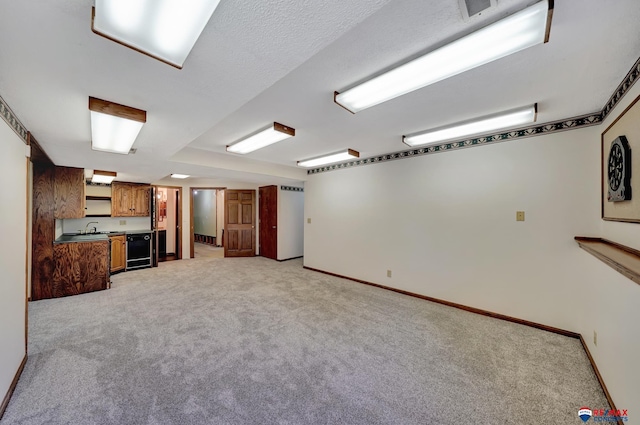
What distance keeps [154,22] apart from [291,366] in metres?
2.43

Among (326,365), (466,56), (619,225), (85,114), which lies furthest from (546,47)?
(85,114)

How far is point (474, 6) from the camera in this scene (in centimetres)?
117

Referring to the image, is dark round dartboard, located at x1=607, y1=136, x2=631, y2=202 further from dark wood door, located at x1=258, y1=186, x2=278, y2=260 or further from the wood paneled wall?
the wood paneled wall

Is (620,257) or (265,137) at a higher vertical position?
(265,137)

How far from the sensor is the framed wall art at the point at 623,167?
5.31 feet

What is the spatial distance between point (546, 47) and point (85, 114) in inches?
129

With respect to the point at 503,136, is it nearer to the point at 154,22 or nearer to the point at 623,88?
the point at 623,88

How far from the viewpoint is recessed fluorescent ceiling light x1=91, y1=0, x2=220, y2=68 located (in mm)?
871

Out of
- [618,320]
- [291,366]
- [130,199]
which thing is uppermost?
[130,199]

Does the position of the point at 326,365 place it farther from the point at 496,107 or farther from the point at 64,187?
the point at 64,187

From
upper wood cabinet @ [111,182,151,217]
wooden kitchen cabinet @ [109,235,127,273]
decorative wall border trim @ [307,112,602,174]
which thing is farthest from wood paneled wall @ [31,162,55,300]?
decorative wall border trim @ [307,112,602,174]

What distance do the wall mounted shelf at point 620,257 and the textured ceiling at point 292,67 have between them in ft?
4.20

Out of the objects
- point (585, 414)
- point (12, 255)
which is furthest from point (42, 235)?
point (585, 414)

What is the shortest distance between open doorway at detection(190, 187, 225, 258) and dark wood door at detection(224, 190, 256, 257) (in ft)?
4.07
